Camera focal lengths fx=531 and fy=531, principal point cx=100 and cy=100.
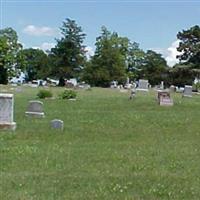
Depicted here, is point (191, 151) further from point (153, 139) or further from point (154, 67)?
point (154, 67)

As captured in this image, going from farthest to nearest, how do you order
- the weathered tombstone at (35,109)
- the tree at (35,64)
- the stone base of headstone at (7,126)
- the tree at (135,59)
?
the tree at (135,59)
the tree at (35,64)
the weathered tombstone at (35,109)
the stone base of headstone at (7,126)

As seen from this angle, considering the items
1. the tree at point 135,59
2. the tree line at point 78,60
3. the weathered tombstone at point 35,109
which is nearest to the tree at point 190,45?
the tree line at point 78,60

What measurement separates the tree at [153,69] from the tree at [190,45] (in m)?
31.6

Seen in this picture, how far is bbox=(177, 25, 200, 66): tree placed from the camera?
78.4 meters

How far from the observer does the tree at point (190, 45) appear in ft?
257

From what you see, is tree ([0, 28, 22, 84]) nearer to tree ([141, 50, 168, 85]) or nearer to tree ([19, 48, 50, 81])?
tree ([19, 48, 50, 81])

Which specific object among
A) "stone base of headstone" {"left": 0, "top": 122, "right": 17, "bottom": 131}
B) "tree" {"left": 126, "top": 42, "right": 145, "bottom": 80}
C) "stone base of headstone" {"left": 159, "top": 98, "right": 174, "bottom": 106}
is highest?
"tree" {"left": 126, "top": 42, "right": 145, "bottom": 80}

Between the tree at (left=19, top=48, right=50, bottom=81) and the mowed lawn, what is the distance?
87343 mm

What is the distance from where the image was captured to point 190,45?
261 feet

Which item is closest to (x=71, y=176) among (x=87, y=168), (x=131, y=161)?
(x=87, y=168)

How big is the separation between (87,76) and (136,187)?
3458 inches

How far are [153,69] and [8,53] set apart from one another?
3393cm

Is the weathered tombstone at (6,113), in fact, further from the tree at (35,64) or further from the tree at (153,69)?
the tree at (153,69)

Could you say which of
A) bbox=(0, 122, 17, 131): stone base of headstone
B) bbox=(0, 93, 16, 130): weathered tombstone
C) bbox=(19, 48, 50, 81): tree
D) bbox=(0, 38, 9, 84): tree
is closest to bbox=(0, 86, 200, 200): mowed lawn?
bbox=(0, 122, 17, 131): stone base of headstone
